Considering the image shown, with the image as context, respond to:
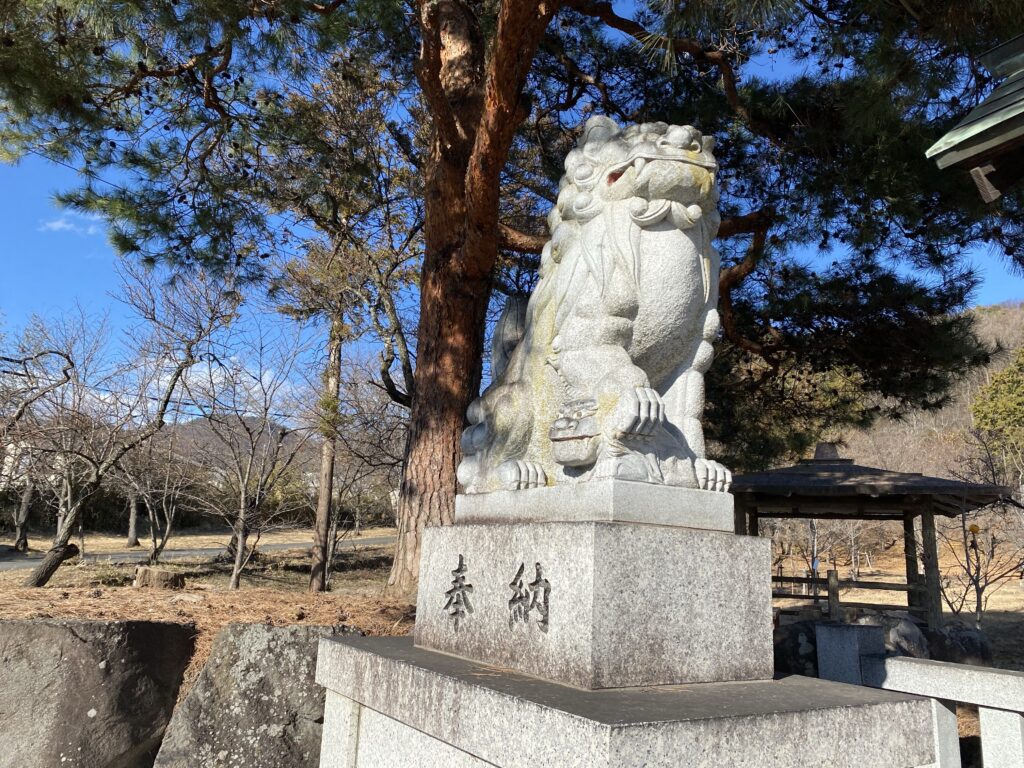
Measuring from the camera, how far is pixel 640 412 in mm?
2275

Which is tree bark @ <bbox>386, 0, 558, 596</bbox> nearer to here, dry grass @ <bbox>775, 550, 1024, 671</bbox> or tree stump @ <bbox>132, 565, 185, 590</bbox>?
tree stump @ <bbox>132, 565, 185, 590</bbox>

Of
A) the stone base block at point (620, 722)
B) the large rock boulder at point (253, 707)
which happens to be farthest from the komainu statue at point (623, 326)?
the large rock boulder at point (253, 707)

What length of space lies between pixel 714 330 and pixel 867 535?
21.8 metres

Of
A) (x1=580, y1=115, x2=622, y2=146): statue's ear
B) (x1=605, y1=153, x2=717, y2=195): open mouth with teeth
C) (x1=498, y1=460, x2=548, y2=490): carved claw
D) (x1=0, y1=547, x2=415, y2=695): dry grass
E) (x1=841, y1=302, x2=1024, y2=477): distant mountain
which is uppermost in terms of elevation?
(x1=841, y1=302, x2=1024, y2=477): distant mountain

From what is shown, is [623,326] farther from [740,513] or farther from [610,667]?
[740,513]

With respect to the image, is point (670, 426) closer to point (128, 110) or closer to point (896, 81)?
point (896, 81)

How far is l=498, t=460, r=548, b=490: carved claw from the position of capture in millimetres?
2564

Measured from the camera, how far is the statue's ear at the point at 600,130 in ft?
9.03

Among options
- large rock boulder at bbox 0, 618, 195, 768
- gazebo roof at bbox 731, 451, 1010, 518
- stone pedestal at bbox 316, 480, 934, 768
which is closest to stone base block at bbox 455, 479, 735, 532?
A: stone pedestal at bbox 316, 480, 934, 768

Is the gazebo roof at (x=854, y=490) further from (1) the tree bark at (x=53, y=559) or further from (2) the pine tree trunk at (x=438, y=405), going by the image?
(1) the tree bark at (x=53, y=559)

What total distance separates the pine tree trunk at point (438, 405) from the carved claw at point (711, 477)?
328 cm

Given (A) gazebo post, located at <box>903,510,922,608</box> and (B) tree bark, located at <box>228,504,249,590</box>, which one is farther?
(A) gazebo post, located at <box>903,510,922,608</box>

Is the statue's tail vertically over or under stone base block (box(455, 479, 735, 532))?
over

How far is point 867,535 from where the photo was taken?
70.9 ft
